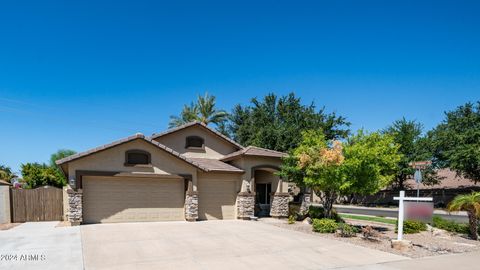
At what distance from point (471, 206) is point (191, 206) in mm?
13466

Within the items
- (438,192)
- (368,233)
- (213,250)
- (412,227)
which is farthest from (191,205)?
(438,192)

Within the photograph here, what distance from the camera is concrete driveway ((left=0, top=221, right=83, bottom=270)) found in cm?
928

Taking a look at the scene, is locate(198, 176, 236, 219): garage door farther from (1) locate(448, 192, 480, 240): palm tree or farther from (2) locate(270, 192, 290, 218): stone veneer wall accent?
(1) locate(448, 192, 480, 240): palm tree

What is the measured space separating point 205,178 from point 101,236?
7.83 metres

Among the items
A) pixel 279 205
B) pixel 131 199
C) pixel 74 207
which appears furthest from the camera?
pixel 279 205

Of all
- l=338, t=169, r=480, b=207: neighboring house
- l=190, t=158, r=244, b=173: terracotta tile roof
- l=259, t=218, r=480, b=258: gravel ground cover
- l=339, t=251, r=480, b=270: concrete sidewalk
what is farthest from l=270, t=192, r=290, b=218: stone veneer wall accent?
l=338, t=169, r=480, b=207: neighboring house

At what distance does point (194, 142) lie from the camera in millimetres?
23469

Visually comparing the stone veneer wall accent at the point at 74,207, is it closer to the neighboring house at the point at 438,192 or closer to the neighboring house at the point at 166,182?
the neighboring house at the point at 166,182

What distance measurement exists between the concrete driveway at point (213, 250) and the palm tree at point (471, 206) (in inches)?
225

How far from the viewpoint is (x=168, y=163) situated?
19125mm

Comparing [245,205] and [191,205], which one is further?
[245,205]

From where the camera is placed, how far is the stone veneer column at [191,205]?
62.1 ft

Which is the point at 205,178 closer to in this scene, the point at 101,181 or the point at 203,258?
the point at 101,181

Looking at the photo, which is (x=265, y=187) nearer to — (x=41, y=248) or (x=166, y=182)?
(x=166, y=182)
